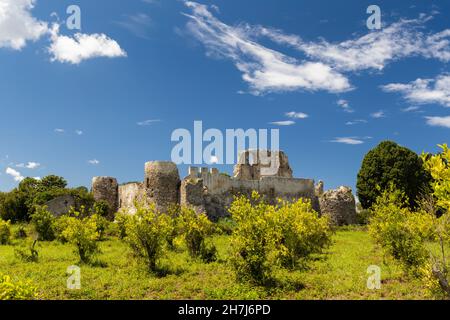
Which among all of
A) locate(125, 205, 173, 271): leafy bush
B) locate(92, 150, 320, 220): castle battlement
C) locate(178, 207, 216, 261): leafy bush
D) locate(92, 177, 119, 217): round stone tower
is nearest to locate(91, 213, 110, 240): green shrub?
locate(92, 150, 320, 220): castle battlement

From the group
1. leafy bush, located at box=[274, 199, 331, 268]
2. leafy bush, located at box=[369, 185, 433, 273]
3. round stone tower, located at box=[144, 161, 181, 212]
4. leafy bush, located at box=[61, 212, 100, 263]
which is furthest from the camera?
round stone tower, located at box=[144, 161, 181, 212]

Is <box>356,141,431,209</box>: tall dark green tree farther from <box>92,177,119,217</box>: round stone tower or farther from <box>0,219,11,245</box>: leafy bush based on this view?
<box>0,219,11,245</box>: leafy bush

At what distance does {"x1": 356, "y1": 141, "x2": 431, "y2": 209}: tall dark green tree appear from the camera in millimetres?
41219

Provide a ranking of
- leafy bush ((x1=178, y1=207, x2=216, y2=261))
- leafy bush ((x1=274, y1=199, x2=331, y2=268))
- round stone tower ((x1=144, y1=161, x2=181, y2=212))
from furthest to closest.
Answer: round stone tower ((x1=144, y1=161, x2=181, y2=212)) → leafy bush ((x1=178, y1=207, x2=216, y2=261)) → leafy bush ((x1=274, y1=199, x2=331, y2=268))

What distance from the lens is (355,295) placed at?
12.7 metres

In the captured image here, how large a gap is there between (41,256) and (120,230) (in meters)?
5.68

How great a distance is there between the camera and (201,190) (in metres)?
31.5

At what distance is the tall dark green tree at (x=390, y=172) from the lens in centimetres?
4122

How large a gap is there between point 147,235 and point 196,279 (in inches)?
112

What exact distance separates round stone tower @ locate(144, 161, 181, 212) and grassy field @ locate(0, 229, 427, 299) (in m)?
10.5

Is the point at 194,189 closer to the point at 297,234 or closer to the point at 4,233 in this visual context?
the point at 4,233
